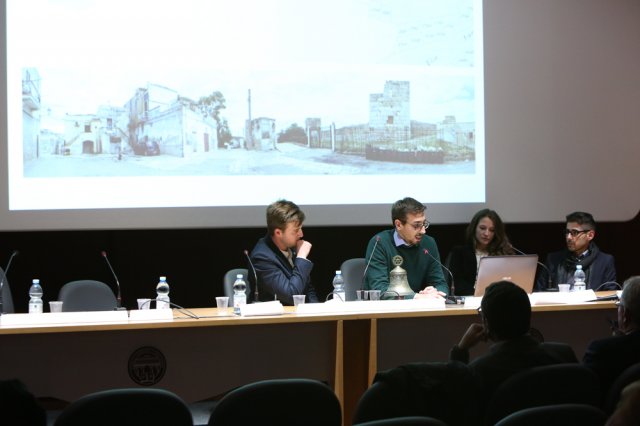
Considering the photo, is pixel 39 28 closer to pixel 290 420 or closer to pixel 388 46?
pixel 388 46

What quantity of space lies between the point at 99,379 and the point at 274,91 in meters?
2.30

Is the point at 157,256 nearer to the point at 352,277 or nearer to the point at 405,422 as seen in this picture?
the point at 352,277

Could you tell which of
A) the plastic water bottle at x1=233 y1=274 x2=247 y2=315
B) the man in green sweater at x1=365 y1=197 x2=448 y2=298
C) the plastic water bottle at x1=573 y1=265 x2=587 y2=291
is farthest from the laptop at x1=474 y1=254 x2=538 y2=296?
the plastic water bottle at x1=233 y1=274 x2=247 y2=315

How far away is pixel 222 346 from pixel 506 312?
153 centimetres

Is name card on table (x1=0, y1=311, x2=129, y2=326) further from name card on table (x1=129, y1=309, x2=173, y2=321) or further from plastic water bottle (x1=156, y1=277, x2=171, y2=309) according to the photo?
plastic water bottle (x1=156, y1=277, x2=171, y2=309)

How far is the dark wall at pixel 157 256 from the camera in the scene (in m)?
5.64

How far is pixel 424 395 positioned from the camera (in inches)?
96.4

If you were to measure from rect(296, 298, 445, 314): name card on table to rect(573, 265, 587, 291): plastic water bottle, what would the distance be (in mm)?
1059

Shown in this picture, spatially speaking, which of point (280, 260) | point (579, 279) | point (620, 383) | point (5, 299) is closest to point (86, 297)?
point (5, 299)

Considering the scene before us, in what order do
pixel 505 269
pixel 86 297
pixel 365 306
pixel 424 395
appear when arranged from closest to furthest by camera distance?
pixel 424 395 < pixel 365 306 < pixel 505 269 < pixel 86 297

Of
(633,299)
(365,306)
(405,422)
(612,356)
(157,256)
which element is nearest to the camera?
(405,422)

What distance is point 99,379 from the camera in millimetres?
3748

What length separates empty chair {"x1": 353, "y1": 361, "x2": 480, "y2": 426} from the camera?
2.41 metres

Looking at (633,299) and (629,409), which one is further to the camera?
(633,299)
